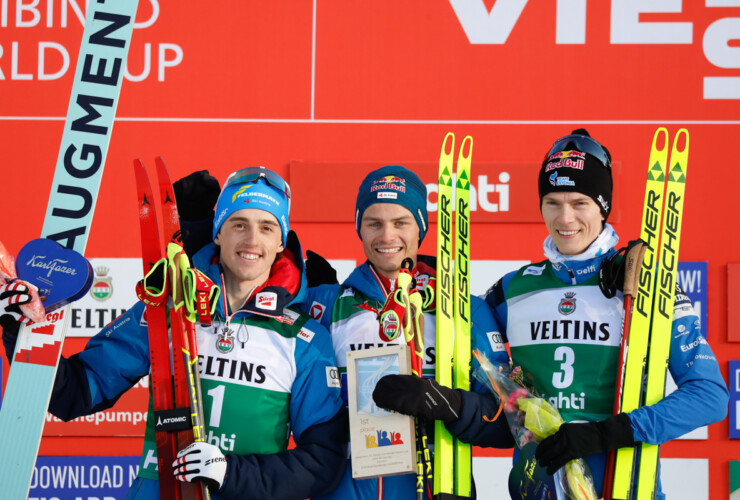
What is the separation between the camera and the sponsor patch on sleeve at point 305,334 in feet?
7.04

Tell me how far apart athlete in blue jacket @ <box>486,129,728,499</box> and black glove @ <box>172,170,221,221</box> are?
1.00 m

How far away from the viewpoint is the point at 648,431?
2.08m

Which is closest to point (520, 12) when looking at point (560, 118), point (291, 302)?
point (560, 118)

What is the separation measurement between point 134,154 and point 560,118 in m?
2.13

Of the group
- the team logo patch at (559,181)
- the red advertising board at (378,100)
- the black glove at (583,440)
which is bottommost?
the black glove at (583,440)

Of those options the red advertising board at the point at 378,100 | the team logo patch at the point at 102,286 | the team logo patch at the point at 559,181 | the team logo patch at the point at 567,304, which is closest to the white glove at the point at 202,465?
the team logo patch at the point at 567,304

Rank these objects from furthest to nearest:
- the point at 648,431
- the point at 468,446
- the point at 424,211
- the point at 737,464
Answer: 1. the point at 737,464
2. the point at 424,211
3. the point at 468,446
4. the point at 648,431

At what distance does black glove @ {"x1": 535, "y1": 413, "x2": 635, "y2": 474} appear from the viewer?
203cm

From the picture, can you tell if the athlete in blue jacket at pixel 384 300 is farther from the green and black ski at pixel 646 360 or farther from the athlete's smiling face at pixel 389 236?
the green and black ski at pixel 646 360

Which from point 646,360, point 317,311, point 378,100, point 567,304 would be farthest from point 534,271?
point 378,100

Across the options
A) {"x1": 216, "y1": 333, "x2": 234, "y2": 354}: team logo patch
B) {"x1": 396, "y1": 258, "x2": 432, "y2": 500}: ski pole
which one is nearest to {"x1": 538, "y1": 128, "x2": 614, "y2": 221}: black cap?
{"x1": 396, "y1": 258, "x2": 432, "y2": 500}: ski pole

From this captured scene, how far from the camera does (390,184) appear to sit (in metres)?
2.37

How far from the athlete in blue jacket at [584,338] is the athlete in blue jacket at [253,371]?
591mm

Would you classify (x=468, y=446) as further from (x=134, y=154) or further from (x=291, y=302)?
(x=134, y=154)
